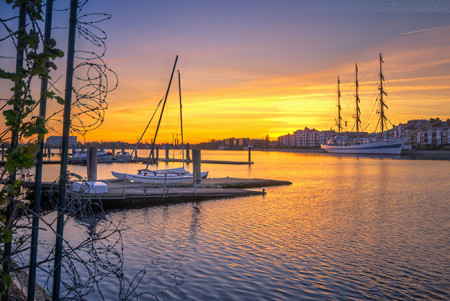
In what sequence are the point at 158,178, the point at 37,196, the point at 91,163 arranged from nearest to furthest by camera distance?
the point at 37,196 → the point at 91,163 → the point at 158,178

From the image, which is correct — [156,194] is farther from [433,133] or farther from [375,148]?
[433,133]

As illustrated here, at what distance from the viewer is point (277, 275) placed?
10.5 m

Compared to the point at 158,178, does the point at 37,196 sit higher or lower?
higher

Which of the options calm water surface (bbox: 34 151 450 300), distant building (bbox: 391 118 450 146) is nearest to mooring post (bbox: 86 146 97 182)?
calm water surface (bbox: 34 151 450 300)

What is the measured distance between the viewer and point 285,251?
42.9 ft

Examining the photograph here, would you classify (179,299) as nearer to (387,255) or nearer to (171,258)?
(171,258)

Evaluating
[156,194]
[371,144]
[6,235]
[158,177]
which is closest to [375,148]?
[371,144]

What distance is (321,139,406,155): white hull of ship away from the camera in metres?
123

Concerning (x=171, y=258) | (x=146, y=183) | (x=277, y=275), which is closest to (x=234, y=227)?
(x=171, y=258)

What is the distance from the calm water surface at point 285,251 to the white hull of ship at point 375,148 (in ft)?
357

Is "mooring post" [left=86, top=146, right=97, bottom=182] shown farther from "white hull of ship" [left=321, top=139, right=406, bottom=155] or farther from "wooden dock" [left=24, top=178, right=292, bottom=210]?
"white hull of ship" [left=321, top=139, right=406, bottom=155]

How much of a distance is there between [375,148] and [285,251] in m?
132

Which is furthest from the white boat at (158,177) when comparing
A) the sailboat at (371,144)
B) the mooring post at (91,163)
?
the sailboat at (371,144)

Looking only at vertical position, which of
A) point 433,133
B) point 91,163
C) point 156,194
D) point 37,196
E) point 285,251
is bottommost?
point 285,251
